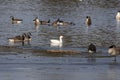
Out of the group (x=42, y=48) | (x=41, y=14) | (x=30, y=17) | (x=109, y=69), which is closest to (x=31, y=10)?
(x=41, y=14)

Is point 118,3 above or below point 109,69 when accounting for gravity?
above

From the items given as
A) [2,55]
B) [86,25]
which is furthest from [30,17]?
[2,55]

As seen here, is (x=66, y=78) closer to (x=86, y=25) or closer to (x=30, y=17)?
(x=86, y=25)

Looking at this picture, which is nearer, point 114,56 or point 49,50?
point 114,56

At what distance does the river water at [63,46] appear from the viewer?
16078mm

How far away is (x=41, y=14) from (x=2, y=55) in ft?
→ 77.4

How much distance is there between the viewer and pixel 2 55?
66.1 ft

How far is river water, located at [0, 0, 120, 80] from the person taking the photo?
16.1 m

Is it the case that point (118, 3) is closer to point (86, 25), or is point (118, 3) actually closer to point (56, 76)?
point (86, 25)

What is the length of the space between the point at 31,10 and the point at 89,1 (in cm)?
1418

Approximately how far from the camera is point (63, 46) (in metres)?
24.2

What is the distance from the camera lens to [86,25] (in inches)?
1378

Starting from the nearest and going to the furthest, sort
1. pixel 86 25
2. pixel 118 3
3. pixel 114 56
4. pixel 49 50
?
pixel 114 56 → pixel 49 50 → pixel 86 25 → pixel 118 3

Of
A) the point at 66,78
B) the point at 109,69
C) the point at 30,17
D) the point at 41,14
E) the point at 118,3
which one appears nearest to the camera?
the point at 66,78
